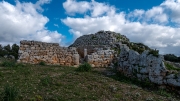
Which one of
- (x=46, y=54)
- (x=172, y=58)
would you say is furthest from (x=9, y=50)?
(x=172, y=58)

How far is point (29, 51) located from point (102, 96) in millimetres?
9341

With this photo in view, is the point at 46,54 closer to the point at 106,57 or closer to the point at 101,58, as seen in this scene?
the point at 101,58

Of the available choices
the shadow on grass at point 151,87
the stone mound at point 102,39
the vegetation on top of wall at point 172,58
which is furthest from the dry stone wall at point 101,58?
the vegetation on top of wall at point 172,58

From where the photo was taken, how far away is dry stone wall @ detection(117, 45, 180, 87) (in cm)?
952

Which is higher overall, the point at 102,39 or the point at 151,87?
the point at 102,39

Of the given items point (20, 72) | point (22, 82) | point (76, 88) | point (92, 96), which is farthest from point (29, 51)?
point (92, 96)

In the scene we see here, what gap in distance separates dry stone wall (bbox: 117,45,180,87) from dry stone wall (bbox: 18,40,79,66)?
5402 millimetres

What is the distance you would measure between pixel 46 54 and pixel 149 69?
871 cm

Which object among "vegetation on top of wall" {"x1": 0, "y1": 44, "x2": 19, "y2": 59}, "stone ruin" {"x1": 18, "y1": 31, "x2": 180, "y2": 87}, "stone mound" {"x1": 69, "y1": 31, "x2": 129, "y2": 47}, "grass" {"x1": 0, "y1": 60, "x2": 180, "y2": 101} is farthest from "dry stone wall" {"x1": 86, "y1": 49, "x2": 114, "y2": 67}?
"vegetation on top of wall" {"x1": 0, "y1": 44, "x2": 19, "y2": 59}

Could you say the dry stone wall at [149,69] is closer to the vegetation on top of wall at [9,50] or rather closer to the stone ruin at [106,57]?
the stone ruin at [106,57]

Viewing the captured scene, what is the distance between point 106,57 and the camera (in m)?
16.7

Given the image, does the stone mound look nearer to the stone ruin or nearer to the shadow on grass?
the stone ruin

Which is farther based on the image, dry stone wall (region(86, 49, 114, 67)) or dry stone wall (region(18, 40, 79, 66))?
dry stone wall (region(86, 49, 114, 67))

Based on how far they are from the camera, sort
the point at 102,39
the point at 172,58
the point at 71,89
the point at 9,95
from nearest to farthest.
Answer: the point at 9,95, the point at 71,89, the point at 102,39, the point at 172,58
